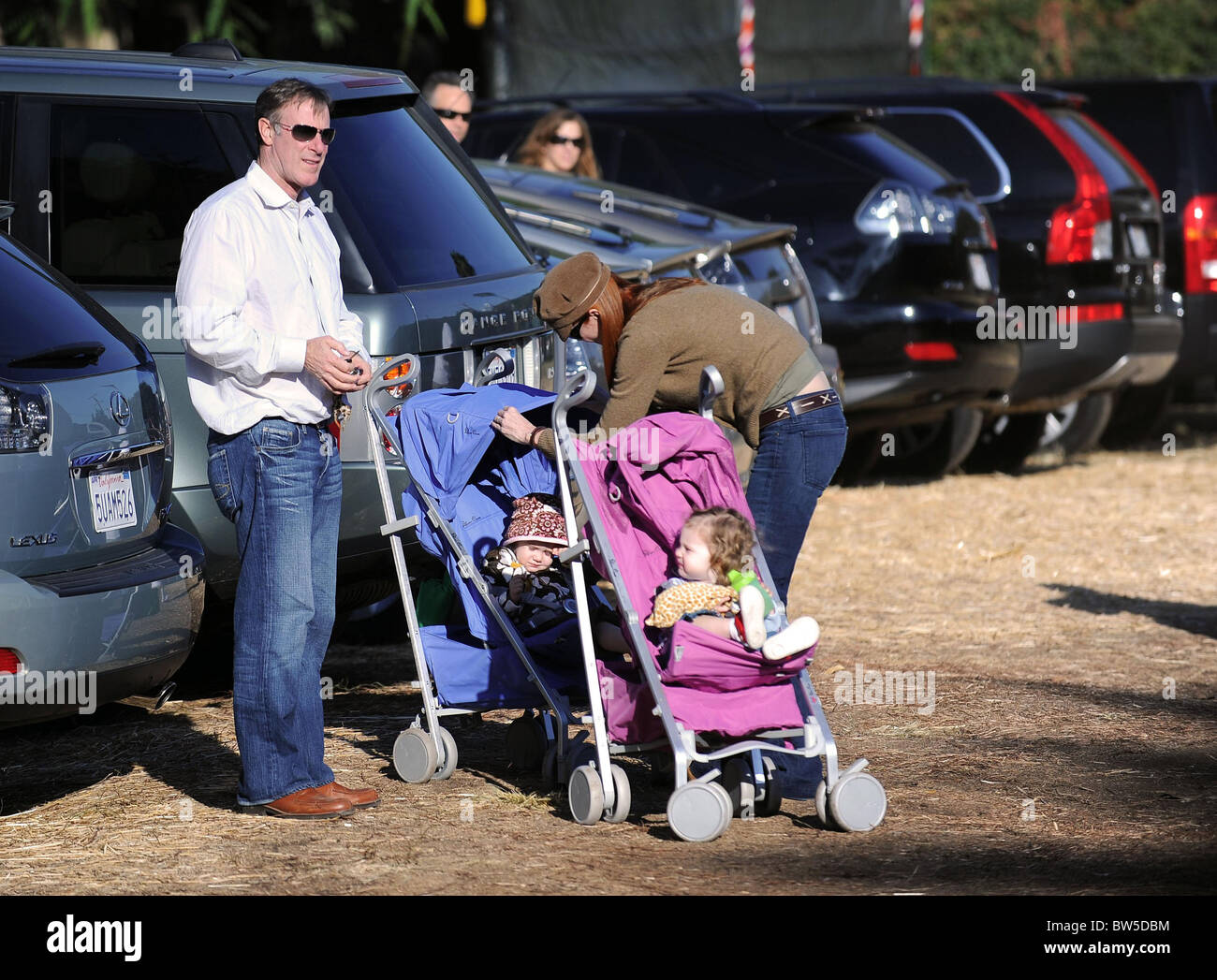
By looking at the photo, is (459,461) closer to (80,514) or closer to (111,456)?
(111,456)

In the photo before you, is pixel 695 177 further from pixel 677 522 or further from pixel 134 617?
pixel 134 617

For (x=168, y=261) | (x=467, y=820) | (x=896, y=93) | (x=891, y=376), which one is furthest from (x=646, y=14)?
(x=467, y=820)

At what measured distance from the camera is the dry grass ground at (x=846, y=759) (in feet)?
15.8

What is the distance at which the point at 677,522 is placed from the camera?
Result: 539cm

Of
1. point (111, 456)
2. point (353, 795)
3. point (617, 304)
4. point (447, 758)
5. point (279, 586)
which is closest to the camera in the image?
point (111, 456)

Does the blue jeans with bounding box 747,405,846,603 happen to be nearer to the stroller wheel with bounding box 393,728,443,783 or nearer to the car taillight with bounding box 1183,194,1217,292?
the stroller wheel with bounding box 393,728,443,783

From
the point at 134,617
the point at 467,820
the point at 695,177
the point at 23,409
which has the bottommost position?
the point at 467,820

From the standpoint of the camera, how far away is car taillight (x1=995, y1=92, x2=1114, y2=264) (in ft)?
38.4

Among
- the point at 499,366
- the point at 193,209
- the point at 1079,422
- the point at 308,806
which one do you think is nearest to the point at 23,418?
the point at 308,806

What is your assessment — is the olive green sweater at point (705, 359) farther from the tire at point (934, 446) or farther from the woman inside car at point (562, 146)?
the tire at point (934, 446)

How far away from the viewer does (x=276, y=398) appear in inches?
198

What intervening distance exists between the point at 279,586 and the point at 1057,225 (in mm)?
7704
